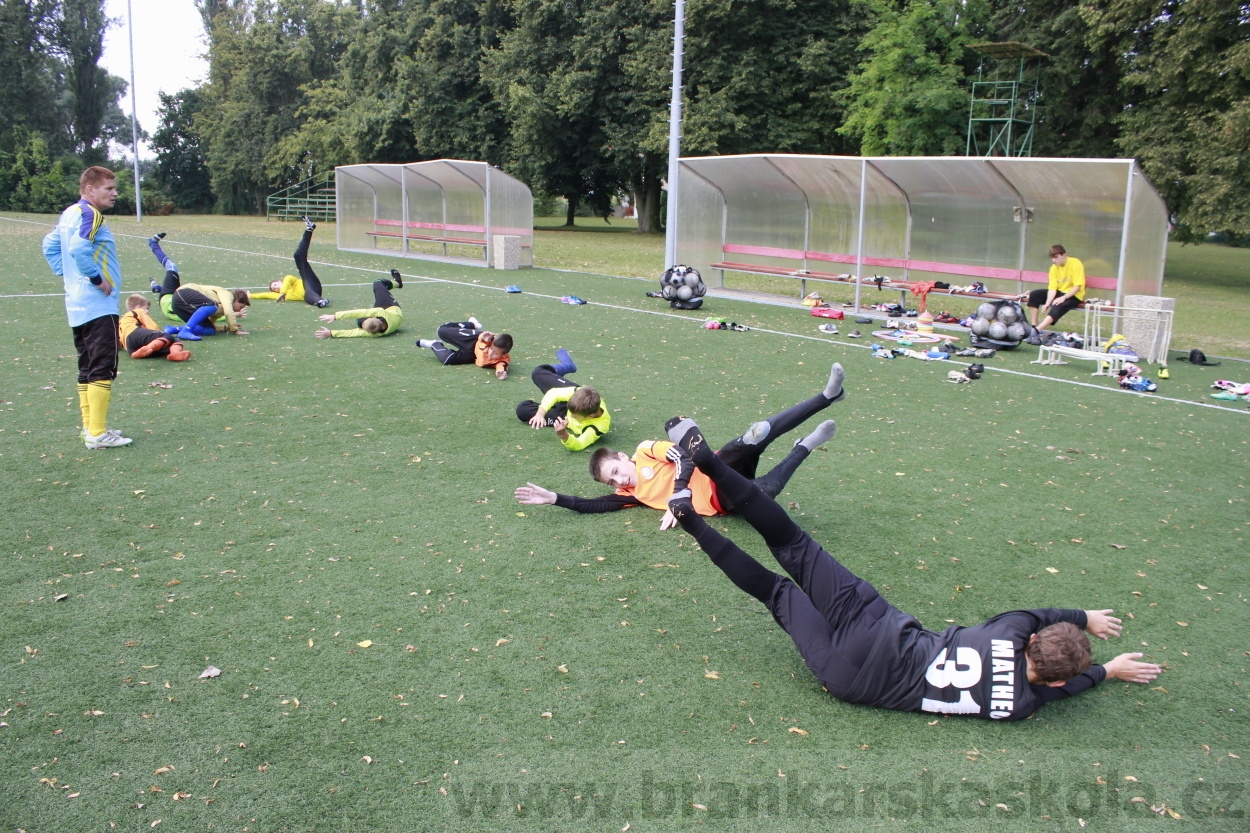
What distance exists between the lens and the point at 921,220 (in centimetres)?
1705

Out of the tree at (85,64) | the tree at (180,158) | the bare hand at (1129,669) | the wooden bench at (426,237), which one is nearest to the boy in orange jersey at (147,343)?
the bare hand at (1129,669)

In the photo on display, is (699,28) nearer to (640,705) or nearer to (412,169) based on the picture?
(412,169)

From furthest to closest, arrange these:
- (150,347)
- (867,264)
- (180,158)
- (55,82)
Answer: (55,82)
(180,158)
(867,264)
(150,347)

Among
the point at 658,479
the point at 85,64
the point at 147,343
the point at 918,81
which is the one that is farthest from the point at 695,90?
the point at 85,64

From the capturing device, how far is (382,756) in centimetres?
338

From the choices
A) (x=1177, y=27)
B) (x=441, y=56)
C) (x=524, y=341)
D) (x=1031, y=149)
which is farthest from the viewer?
(x=441, y=56)

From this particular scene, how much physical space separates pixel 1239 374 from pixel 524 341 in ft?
30.5

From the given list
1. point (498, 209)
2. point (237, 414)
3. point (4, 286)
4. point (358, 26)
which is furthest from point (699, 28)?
point (237, 414)

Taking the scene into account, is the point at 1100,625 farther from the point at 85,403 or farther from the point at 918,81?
the point at 918,81

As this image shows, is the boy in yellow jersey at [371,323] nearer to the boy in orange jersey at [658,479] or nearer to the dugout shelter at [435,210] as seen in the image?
the boy in orange jersey at [658,479]

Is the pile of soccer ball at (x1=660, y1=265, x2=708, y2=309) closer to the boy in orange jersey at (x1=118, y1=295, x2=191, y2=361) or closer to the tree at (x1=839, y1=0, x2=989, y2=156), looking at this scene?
the boy in orange jersey at (x1=118, y1=295, x2=191, y2=361)

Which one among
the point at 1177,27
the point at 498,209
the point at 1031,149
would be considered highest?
the point at 1177,27

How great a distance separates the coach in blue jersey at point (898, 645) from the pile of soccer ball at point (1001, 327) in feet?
31.8

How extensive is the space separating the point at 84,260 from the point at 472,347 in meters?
4.37
